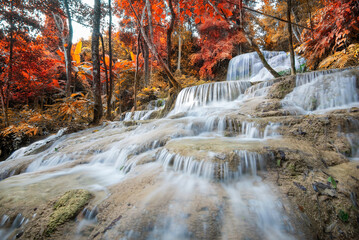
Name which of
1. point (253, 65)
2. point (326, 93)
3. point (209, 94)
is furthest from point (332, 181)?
point (253, 65)

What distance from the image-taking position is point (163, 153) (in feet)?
8.11

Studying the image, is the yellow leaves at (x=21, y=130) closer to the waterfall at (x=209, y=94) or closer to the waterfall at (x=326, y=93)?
the waterfall at (x=209, y=94)

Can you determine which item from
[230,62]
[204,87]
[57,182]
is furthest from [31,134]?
[230,62]

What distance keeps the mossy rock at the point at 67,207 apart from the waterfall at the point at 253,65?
10.8 metres

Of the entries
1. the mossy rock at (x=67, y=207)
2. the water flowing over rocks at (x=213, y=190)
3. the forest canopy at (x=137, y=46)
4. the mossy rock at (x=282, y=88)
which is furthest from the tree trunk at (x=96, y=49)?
the mossy rock at (x=282, y=88)

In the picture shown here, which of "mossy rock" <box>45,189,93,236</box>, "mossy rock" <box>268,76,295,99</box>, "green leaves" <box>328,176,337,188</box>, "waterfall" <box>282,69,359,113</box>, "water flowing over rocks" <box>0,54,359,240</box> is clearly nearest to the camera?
"water flowing over rocks" <box>0,54,359,240</box>

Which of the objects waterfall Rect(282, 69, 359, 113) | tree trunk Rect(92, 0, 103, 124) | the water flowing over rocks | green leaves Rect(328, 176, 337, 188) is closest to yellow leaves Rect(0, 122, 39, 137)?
tree trunk Rect(92, 0, 103, 124)

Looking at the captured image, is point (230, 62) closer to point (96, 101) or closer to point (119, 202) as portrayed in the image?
point (96, 101)

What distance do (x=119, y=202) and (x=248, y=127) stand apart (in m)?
2.63

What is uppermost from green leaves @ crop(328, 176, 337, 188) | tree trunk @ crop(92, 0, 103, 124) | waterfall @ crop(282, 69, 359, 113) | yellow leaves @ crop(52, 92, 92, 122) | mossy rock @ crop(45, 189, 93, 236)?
tree trunk @ crop(92, 0, 103, 124)

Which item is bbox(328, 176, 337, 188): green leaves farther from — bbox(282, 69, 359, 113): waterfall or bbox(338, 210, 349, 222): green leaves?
bbox(282, 69, 359, 113): waterfall

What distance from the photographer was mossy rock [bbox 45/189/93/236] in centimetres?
142

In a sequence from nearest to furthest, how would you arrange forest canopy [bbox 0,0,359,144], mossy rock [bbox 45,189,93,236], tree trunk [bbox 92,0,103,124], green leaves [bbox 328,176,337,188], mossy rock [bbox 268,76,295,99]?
1. mossy rock [bbox 45,189,93,236]
2. green leaves [bbox 328,176,337,188]
3. mossy rock [bbox 268,76,295,99]
4. forest canopy [bbox 0,0,359,144]
5. tree trunk [bbox 92,0,103,124]

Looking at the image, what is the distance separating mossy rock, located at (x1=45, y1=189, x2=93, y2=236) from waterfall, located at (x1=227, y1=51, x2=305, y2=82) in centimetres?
1081
